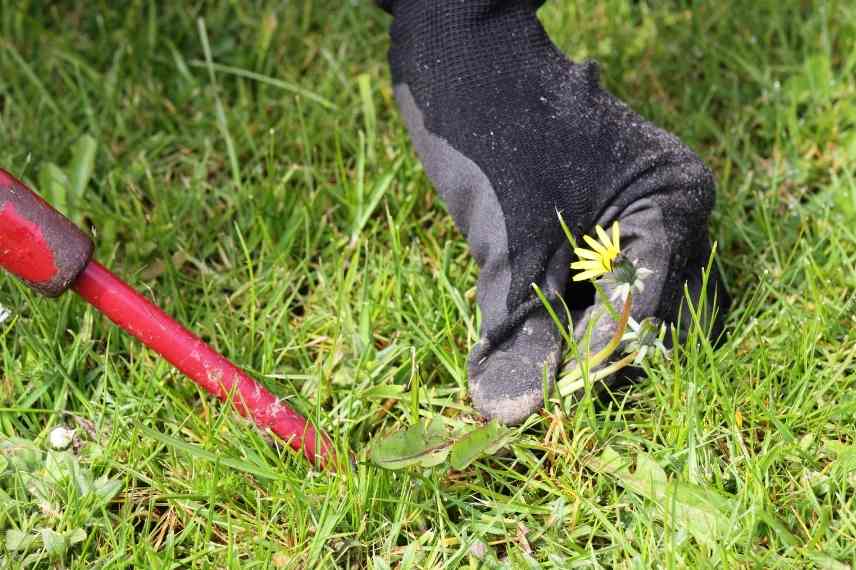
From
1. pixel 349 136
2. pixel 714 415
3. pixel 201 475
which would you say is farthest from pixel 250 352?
pixel 714 415

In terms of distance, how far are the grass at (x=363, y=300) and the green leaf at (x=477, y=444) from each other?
0.21 feet

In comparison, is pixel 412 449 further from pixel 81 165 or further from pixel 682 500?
pixel 81 165

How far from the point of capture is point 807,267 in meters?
1.62

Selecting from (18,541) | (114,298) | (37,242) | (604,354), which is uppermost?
(37,242)

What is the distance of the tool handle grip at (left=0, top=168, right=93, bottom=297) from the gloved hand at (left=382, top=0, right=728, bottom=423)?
0.58 meters

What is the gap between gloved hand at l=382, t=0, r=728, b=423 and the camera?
1.50 metres

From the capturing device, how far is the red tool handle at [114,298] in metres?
1.32

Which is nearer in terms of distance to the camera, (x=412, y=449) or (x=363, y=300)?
(x=412, y=449)

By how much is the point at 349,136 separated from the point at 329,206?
19 centimetres

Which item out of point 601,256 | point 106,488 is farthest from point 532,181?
point 106,488

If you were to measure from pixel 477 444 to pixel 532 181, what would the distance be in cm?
41

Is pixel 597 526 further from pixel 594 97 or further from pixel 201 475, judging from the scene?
pixel 594 97

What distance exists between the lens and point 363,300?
1.71 m

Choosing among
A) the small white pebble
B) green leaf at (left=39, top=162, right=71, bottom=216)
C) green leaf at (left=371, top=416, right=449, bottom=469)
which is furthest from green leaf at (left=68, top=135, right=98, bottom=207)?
green leaf at (left=371, top=416, right=449, bottom=469)
